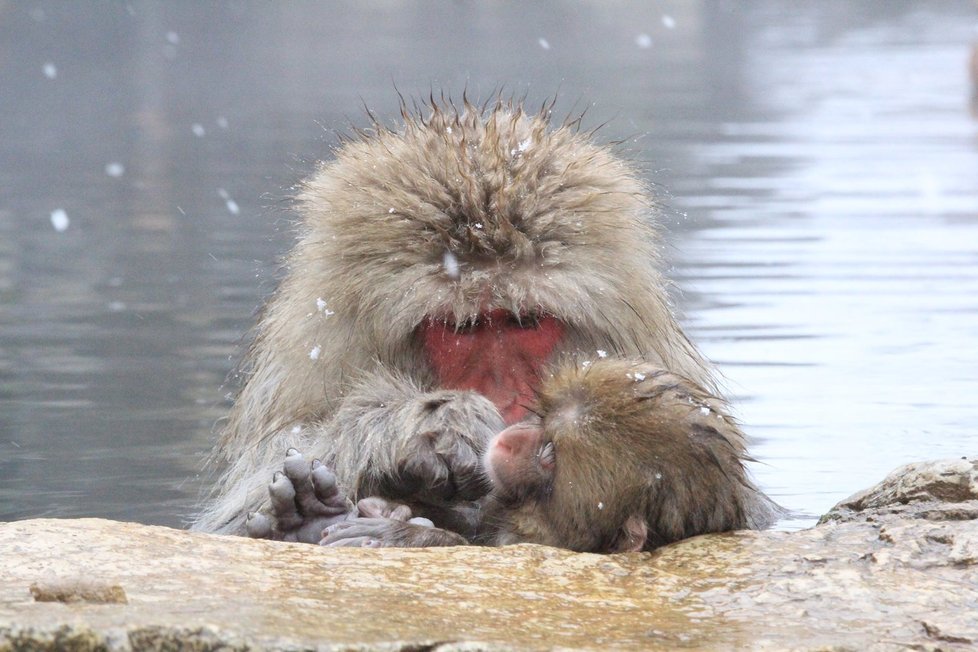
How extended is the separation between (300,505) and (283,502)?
4 centimetres

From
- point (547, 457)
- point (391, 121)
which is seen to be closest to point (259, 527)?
point (547, 457)

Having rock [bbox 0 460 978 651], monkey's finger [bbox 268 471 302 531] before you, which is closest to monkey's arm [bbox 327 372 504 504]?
monkey's finger [bbox 268 471 302 531]

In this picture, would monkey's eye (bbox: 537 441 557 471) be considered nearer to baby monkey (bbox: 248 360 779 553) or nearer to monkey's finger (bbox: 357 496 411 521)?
baby monkey (bbox: 248 360 779 553)

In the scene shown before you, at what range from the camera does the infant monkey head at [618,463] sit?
126 inches

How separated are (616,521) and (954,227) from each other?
8.00 metres

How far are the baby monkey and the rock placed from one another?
83 millimetres

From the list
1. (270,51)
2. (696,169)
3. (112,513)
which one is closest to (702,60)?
(270,51)

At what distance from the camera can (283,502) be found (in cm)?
336

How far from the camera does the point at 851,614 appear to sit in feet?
9.08

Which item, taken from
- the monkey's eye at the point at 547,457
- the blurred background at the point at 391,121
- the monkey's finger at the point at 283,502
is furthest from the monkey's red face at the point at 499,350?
the blurred background at the point at 391,121

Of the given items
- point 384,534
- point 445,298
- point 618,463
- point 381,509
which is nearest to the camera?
point 618,463

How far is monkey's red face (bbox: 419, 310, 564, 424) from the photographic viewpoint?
3.70 m

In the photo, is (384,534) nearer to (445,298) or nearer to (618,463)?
(618,463)

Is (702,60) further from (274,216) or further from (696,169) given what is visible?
(274,216)
